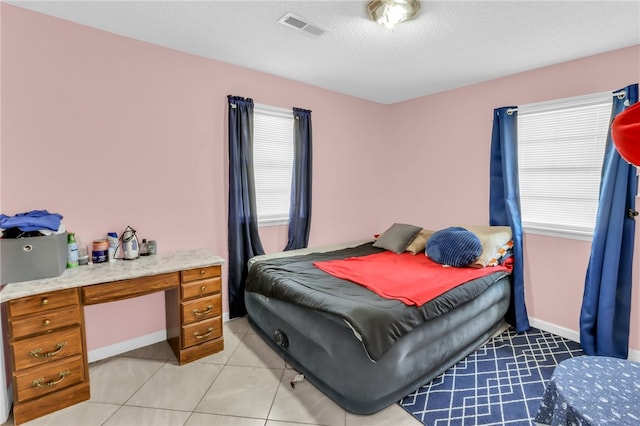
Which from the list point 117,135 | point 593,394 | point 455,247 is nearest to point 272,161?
point 117,135

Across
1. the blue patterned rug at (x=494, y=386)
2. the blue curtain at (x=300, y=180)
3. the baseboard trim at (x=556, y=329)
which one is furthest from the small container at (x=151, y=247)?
the baseboard trim at (x=556, y=329)

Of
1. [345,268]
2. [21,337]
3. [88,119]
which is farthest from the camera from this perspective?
[345,268]

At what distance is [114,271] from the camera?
82.4 inches

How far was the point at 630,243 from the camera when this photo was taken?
7.92ft

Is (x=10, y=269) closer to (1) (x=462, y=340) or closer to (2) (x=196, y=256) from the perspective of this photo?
(2) (x=196, y=256)

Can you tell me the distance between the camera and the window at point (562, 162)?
266cm

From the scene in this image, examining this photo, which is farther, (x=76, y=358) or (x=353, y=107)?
(x=353, y=107)

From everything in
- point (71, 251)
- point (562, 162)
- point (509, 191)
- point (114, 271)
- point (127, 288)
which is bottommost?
point (127, 288)

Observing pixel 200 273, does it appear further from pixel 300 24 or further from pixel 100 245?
pixel 300 24

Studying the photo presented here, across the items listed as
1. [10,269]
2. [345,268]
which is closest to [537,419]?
[345,268]

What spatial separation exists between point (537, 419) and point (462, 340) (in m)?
1.05

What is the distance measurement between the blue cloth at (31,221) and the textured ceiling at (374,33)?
4.31ft

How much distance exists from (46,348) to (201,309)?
88 centimetres

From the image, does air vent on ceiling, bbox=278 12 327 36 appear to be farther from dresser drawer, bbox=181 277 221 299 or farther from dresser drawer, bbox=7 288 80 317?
dresser drawer, bbox=7 288 80 317
